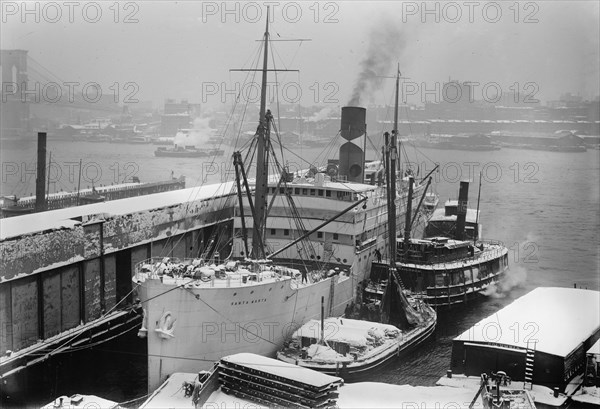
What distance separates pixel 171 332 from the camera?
15.0m

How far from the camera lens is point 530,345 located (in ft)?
52.4

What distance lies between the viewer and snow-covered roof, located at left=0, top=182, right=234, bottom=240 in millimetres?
17984

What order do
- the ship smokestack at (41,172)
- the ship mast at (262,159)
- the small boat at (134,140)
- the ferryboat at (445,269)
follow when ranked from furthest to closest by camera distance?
the small boat at (134,140) → the ship smokestack at (41,172) → the ferryboat at (445,269) → the ship mast at (262,159)

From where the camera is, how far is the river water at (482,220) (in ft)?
57.7

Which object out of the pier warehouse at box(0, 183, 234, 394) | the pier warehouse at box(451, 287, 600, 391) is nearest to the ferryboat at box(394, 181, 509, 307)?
the pier warehouse at box(451, 287, 600, 391)

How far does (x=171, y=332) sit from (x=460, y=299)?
13.2 metres

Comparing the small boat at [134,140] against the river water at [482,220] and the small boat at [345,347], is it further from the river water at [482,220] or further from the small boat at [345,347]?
the small boat at [345,347]

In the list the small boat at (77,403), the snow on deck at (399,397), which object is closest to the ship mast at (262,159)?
the snow on deck at (399,397)

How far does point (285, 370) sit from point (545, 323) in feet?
28.6

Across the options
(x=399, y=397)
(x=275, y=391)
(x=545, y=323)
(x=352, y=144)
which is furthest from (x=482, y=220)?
(x=275, y=391)

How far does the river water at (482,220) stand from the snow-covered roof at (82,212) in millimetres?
3462

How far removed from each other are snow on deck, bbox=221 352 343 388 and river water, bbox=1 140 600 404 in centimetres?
413

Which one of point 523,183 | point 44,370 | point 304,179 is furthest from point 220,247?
point 523,183

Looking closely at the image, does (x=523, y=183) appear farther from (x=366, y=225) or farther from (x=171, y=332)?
(x=171, y=332)
